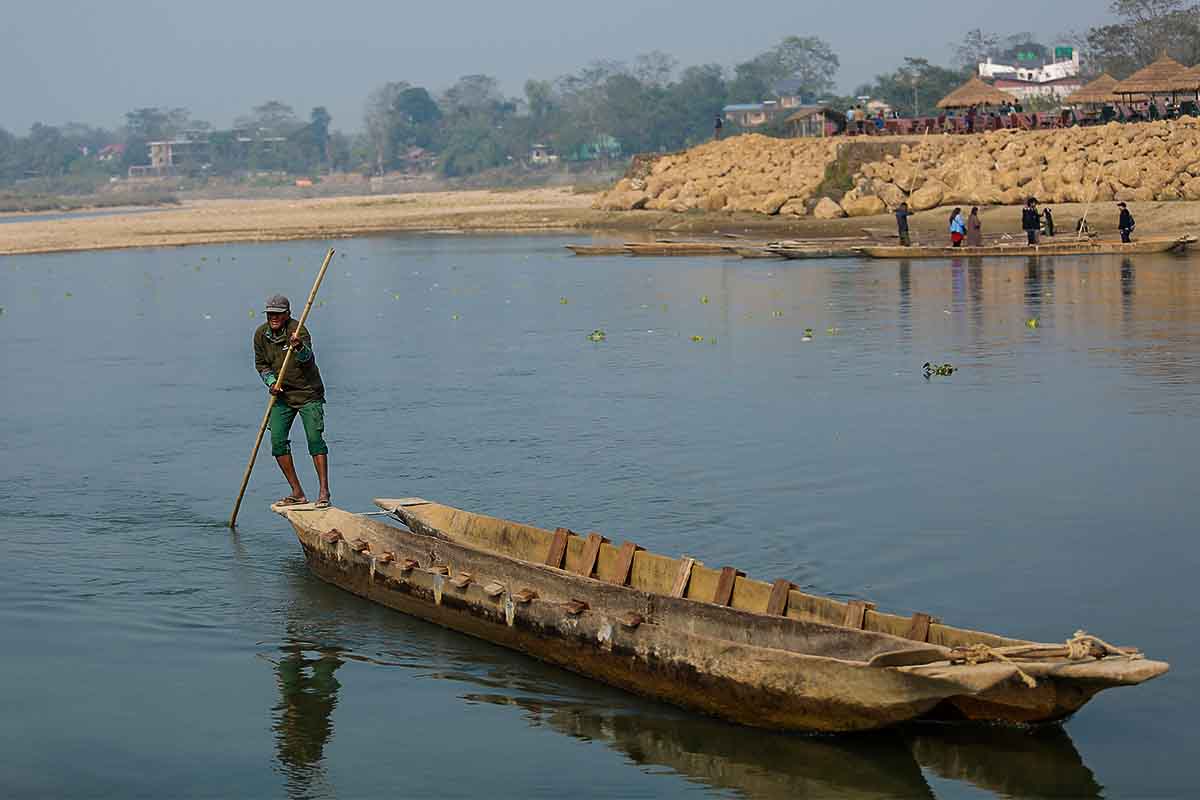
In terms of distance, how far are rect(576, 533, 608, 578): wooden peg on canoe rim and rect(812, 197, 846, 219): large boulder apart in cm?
4182

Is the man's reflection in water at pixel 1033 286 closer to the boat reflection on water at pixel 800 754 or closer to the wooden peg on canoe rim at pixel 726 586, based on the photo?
the wooden peg on canoe rim at pixel 726 586

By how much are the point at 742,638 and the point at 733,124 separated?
128 metres

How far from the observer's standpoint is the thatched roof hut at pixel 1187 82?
54.2 m

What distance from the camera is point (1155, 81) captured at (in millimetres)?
55625

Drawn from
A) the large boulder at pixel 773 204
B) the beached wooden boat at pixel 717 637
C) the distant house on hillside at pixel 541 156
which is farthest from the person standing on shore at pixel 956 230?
the distant house on hillside at pixel 541 156

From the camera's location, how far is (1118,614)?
11.2 metres

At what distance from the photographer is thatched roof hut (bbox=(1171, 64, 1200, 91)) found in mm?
54188

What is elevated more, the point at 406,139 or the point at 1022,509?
the point at 406,139

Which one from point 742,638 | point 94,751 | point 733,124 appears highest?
point 733,124

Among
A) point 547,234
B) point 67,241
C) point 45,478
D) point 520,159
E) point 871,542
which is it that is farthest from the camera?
point 520,159

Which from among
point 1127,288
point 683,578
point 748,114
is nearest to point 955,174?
point 1127,288

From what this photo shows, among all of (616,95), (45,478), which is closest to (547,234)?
(45,478)

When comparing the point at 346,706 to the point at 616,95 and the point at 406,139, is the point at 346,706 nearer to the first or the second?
the point at 616,95

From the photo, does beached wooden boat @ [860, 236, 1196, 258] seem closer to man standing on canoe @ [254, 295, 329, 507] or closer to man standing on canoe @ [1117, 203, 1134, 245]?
man standing on canoe @ [1117, 203, 1134, 245]
